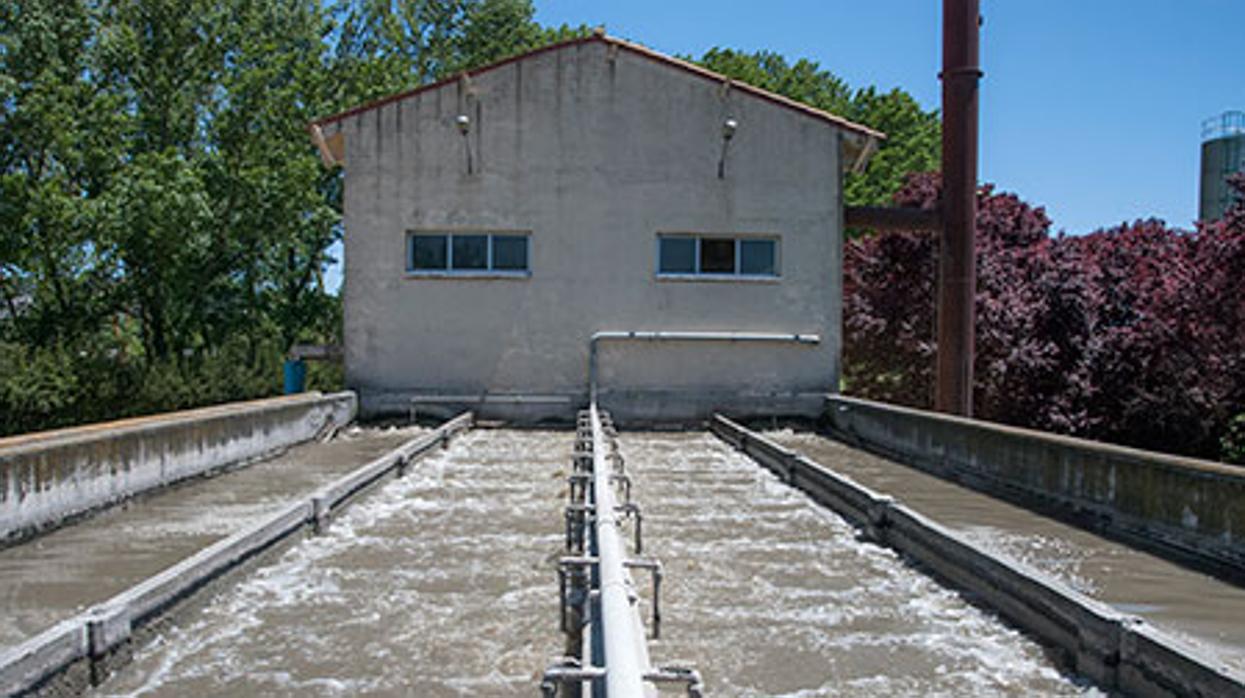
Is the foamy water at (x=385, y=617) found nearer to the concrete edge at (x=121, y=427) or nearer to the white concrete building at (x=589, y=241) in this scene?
the concrete edge at (x=121, y=427)

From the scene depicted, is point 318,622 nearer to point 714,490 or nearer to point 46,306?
point 714,490

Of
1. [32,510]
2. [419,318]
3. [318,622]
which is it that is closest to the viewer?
[318,622]

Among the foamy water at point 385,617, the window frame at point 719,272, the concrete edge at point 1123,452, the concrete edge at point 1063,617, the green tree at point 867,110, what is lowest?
the foamy water at point 385,617

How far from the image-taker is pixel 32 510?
5.80m

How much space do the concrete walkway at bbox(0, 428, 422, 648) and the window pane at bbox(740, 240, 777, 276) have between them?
7.31 metres

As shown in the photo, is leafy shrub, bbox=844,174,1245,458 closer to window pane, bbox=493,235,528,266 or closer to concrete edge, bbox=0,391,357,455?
window pane, bbox=493,235,528,266

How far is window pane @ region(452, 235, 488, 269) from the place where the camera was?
13945 millimetres

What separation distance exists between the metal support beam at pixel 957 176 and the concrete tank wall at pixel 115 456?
32.1ft

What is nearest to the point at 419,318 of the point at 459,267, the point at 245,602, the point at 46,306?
the point at 459,267

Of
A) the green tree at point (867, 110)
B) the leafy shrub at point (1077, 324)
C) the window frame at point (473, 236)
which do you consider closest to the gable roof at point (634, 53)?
the window frame at point (473, 236)

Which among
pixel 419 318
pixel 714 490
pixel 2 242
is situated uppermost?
pixel 2 242

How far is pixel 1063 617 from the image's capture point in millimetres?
3912

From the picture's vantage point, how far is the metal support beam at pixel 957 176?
45.2 ft

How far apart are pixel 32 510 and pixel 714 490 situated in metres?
5.22
